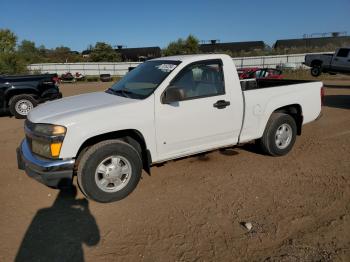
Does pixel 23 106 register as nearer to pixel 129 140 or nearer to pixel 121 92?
pixel 121 92

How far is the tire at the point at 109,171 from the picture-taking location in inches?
157

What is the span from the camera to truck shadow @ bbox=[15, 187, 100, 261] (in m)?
3.18

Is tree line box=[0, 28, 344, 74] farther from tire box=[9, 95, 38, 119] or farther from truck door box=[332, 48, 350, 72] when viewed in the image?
tire box=[9, 95, 38, 119]

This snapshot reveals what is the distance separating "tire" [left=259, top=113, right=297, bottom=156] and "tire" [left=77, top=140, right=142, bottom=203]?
7.75ft

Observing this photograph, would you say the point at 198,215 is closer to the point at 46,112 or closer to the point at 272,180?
the point at 272,180

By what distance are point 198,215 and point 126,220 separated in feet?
2.75

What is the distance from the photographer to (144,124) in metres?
4.23

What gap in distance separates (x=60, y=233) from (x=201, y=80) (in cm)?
275

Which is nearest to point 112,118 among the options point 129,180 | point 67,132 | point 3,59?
point 67,132

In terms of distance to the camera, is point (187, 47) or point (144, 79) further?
point (187, 47)

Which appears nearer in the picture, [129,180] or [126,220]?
[126,220]

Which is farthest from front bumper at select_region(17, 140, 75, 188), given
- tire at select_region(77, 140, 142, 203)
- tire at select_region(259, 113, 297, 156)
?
tire at select_region(259, 113, 297, 156)

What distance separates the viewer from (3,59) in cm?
3844

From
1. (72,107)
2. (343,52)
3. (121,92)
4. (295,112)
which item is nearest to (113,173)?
(72,107)
